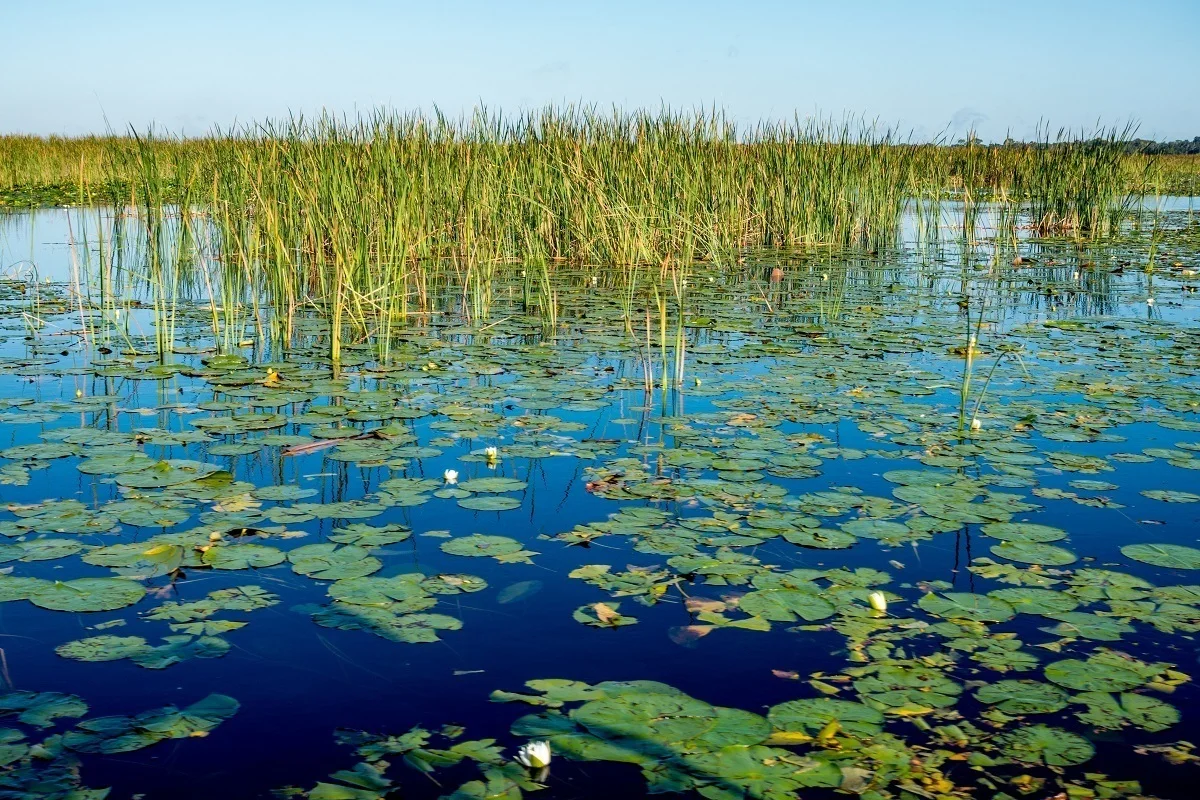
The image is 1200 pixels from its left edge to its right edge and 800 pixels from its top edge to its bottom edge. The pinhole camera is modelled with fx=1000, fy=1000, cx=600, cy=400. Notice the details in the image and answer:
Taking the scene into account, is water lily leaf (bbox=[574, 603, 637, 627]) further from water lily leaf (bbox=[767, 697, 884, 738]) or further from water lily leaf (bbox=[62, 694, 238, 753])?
water lily leaf (bbox=[62, 694, 238, 753])

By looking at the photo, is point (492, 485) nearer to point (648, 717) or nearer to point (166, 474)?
point (166, 474)

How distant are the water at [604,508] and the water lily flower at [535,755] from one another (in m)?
0.03

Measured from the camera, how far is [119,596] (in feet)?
8.72

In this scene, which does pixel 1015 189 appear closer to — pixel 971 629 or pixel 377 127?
pixel 377 127

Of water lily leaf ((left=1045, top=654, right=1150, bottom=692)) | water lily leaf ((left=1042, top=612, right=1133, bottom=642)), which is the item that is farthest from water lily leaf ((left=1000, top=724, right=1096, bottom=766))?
water lily leaf ((left=1042, top=612, right=1133, bottom=642))

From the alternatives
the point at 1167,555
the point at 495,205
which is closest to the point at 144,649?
the point at 1167,555

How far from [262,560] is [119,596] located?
388 mm

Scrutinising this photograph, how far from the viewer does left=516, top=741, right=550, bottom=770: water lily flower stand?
1928mm

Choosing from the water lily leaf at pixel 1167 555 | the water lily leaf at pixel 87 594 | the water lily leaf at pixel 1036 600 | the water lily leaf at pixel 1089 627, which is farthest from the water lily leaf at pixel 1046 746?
the water lily leaf at pixel 87 594

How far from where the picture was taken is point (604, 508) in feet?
11.2

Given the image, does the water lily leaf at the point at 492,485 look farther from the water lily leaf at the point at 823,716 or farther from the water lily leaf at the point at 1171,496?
the water lily leaf at the point at 1171,496

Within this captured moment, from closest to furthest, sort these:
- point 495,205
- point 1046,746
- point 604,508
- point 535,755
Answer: point 535,755 → point 1046,746 → point 604,508 → point 495,205

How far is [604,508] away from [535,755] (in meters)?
1.53

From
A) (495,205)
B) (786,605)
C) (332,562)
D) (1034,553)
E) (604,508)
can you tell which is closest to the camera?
(786,605)
